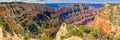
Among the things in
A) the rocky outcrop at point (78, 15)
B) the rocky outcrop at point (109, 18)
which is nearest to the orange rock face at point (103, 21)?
the rocky outcrop at point (109, 18)

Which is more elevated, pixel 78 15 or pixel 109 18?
pixel 78 15

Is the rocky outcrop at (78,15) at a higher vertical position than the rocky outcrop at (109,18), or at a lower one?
higher

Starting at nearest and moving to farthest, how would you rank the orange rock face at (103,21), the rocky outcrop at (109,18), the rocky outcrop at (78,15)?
the rocky outcrop at (109,18) → the orange rock face at (103,21) → the rocky outcrop at (78,15)

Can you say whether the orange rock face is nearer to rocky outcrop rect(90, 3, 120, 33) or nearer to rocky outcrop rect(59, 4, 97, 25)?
rocky outcrop rect(90, 3, 120, 33)

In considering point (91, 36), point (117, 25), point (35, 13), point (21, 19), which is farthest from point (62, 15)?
point (91, 36)

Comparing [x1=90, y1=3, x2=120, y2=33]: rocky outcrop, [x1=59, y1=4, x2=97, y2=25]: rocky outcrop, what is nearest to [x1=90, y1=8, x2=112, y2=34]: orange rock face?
[x1=90, y1=3, x2=120, y2=33]: rocky outcrop

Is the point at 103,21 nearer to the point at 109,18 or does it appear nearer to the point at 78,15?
the point at 109,18

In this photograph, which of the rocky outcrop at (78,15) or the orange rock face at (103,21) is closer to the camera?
the orange rock face at (103,21)

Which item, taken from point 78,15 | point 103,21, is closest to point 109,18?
point 103,21

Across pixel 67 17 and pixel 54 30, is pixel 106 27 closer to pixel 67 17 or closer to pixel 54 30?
pixel 54 30

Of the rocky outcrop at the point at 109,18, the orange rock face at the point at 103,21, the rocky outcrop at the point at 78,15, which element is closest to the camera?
the rocky outcrop at the point at 109,18

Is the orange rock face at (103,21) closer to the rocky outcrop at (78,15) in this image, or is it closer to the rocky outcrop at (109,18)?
the rocky outcrop at (109,18)
